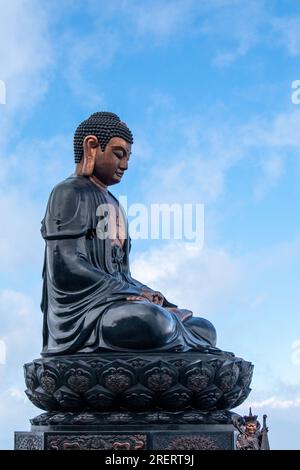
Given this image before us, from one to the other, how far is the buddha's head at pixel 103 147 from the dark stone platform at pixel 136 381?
6.28ft

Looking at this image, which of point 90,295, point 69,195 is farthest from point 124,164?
point 90,295

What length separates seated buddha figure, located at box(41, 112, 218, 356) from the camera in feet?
24.2

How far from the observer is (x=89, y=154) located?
8.48 meters

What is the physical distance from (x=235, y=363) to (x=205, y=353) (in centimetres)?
30

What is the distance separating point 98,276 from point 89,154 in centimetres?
133

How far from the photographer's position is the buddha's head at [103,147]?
8.45m

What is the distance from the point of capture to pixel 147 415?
7289mm

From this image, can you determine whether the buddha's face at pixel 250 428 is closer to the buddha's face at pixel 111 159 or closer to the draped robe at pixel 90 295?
the draped robe at pixel 90 295

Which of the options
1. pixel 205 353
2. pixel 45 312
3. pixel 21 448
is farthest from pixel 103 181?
pixel 21 448

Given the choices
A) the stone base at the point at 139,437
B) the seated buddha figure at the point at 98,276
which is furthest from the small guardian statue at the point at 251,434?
the seated buddha figure at the point at 98,276

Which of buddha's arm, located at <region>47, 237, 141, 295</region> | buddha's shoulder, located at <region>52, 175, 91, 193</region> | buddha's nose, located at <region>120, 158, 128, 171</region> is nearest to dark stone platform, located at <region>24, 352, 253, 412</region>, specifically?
buddha's arm, located at <region>47, 237, 141, 295</region>

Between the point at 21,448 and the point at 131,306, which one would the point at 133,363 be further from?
the point at 21,448

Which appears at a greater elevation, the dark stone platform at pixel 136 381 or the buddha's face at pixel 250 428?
the dark stone platform at pixel 136 381

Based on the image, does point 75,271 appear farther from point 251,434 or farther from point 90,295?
point 251,434
